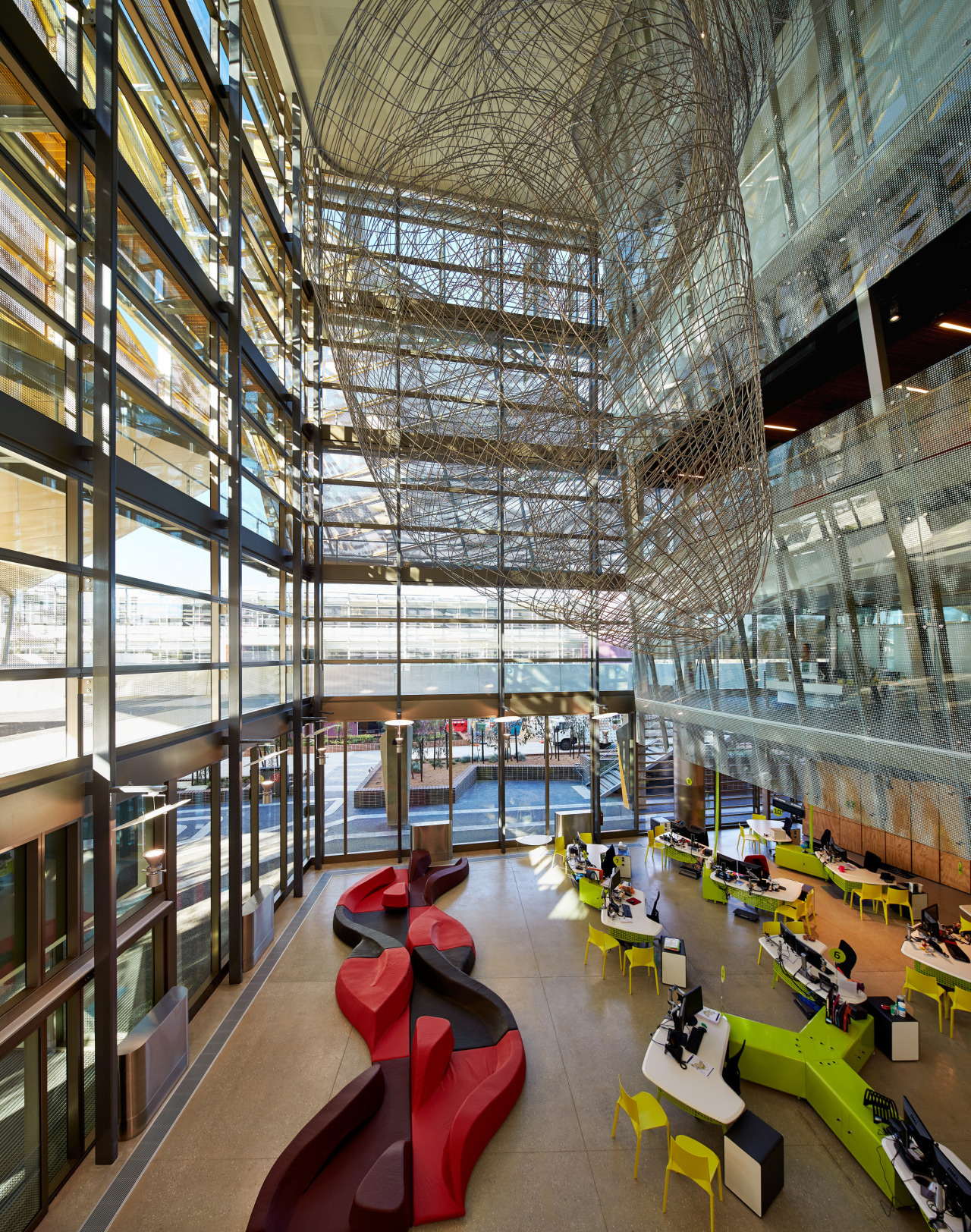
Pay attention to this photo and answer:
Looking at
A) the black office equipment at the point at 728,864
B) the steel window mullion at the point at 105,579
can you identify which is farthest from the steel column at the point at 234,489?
the black office equipment at the point at 728,864

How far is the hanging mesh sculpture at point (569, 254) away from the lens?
2.89 m

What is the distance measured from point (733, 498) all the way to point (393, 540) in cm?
891

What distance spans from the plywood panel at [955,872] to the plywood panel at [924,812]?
4888mm

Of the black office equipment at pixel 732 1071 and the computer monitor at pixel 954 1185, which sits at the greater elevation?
the computer monitor at pixel 954 1185

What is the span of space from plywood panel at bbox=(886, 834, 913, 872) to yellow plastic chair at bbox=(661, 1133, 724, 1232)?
9.34m

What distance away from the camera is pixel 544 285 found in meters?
3.32

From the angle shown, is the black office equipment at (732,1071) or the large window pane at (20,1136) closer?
the large window pane at (20,1136)

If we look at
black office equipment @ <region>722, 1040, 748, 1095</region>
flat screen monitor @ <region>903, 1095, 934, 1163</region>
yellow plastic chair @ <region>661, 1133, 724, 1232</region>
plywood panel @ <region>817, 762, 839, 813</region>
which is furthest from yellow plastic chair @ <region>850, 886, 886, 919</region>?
yellow plastic chair @ <region>661, 1133, 724, 1232</region>

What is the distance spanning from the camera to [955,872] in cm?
1049

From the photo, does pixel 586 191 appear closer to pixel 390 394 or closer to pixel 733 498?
pixel 390 394

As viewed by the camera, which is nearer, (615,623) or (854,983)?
(615,623)

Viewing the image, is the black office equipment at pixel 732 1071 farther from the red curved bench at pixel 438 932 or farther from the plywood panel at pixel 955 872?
the plywood panel at pixel 955 872

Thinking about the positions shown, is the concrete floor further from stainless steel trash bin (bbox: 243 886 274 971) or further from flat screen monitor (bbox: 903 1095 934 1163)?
flat screen monitor (bbox: 903 1095 934 1163)

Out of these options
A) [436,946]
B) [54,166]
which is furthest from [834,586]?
[54,166]
